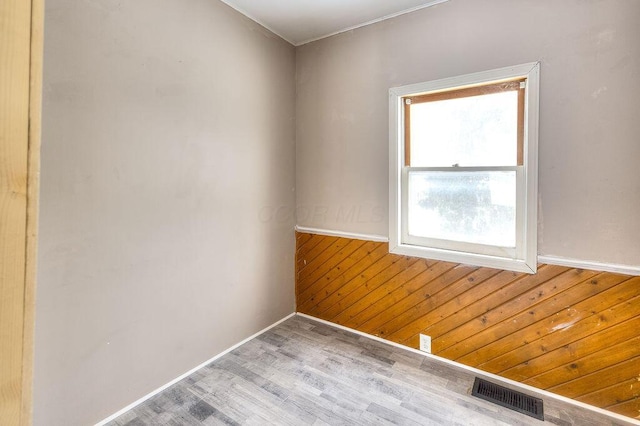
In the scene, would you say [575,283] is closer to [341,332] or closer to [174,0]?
[341,332]

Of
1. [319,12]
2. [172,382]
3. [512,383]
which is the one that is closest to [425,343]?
[512,383]

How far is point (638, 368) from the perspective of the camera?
1.66m

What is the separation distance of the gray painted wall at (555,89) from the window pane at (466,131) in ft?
0.63

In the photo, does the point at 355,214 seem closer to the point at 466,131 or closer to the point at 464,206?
the point at 464,206

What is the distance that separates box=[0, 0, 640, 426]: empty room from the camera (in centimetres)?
159

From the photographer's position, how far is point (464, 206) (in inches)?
86.4

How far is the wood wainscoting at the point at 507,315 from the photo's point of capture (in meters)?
1.71

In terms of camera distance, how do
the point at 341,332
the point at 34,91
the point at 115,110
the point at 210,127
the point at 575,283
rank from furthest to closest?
the point at 341,332 < the point at 210,127 < the point at 575,283 < the point at 115,110 < the point at 34,91

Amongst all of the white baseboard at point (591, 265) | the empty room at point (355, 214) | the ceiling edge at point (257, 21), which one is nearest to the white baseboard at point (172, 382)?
the empty room at point (355, 214)

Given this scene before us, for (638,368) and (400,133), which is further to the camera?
(400,133)

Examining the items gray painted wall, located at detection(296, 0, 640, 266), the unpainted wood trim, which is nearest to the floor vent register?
gray painted wall, located at detection(296, 0, 640, 266)

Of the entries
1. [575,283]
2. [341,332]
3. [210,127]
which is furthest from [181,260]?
[575,283]

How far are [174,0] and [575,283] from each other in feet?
10.1

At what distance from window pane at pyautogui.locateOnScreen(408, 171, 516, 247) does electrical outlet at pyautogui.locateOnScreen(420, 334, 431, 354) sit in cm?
79
